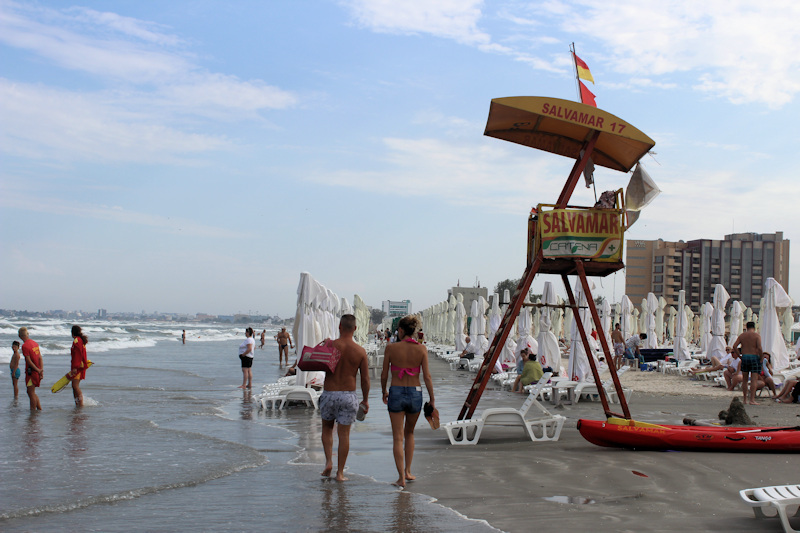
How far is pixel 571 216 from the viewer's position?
9289mm

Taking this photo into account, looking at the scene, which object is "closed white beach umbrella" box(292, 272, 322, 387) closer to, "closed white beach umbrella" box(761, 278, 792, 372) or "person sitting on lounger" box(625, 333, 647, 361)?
"closed white beach umbrella" box(761, 278, 792, 372)

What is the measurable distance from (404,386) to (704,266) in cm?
16660

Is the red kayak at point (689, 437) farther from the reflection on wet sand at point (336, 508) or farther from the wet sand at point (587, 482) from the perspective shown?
the reflection on wet sand at point (336, 508)

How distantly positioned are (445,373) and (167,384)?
8.98 meters

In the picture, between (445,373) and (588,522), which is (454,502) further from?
(445,373)

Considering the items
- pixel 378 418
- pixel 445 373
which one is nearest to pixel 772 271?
pixel 445 373

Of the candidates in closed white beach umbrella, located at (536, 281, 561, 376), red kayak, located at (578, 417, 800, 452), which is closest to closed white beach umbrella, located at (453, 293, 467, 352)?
closed white beach umbrella, located at (536, 281, 561, 376)

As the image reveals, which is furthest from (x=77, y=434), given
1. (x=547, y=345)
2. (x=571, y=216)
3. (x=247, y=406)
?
(x=547, y=345)

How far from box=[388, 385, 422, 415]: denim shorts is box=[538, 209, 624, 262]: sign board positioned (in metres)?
3.29

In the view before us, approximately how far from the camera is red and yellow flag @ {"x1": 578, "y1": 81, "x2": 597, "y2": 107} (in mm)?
9891

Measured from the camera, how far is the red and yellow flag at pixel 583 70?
33.0 feet

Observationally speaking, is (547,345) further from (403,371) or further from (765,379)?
(403,371)

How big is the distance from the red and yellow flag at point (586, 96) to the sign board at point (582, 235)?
5.49ft

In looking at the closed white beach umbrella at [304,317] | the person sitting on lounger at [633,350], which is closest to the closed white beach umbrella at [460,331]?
the person sitting on lounger at [633,350]
